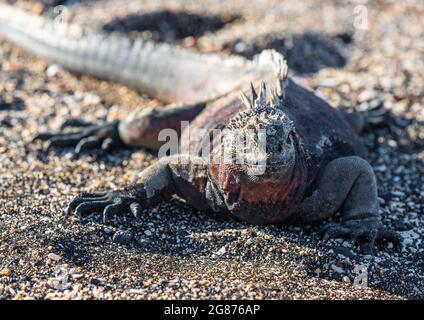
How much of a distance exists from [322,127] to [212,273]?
152cm

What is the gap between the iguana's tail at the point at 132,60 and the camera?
224 inches

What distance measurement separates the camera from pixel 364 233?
3926 millimetres

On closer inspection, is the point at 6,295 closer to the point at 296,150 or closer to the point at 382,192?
the point at 296,150

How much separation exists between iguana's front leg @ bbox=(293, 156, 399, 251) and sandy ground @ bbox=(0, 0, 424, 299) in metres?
0.10

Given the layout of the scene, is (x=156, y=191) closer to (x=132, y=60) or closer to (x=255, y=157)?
(x=255, y=157)

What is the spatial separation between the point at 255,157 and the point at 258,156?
0.02 m

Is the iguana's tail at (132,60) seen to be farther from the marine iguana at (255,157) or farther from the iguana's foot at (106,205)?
the iguana's foot at (106,205)

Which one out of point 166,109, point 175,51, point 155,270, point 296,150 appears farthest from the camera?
point 175,51

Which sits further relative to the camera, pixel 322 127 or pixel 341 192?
pixel 322 127

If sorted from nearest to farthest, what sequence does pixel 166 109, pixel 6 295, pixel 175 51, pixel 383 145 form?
pixel 6 295
pixel 166 109
pixel 383 145
pixel 175 51

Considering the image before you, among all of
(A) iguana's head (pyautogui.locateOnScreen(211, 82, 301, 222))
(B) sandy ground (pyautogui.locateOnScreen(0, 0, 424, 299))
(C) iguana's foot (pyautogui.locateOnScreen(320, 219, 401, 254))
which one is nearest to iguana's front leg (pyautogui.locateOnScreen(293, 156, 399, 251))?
(C) iguana's foot (pyautogui.locateOnScreen(320, 219, 401, 254))

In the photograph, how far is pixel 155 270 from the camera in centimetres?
345

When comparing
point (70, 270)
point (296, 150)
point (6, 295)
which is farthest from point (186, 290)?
point (296, 150)

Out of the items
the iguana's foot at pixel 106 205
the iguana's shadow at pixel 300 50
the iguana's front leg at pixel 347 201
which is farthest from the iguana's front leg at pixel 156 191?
the iguana's shadow at pixel 300 50
